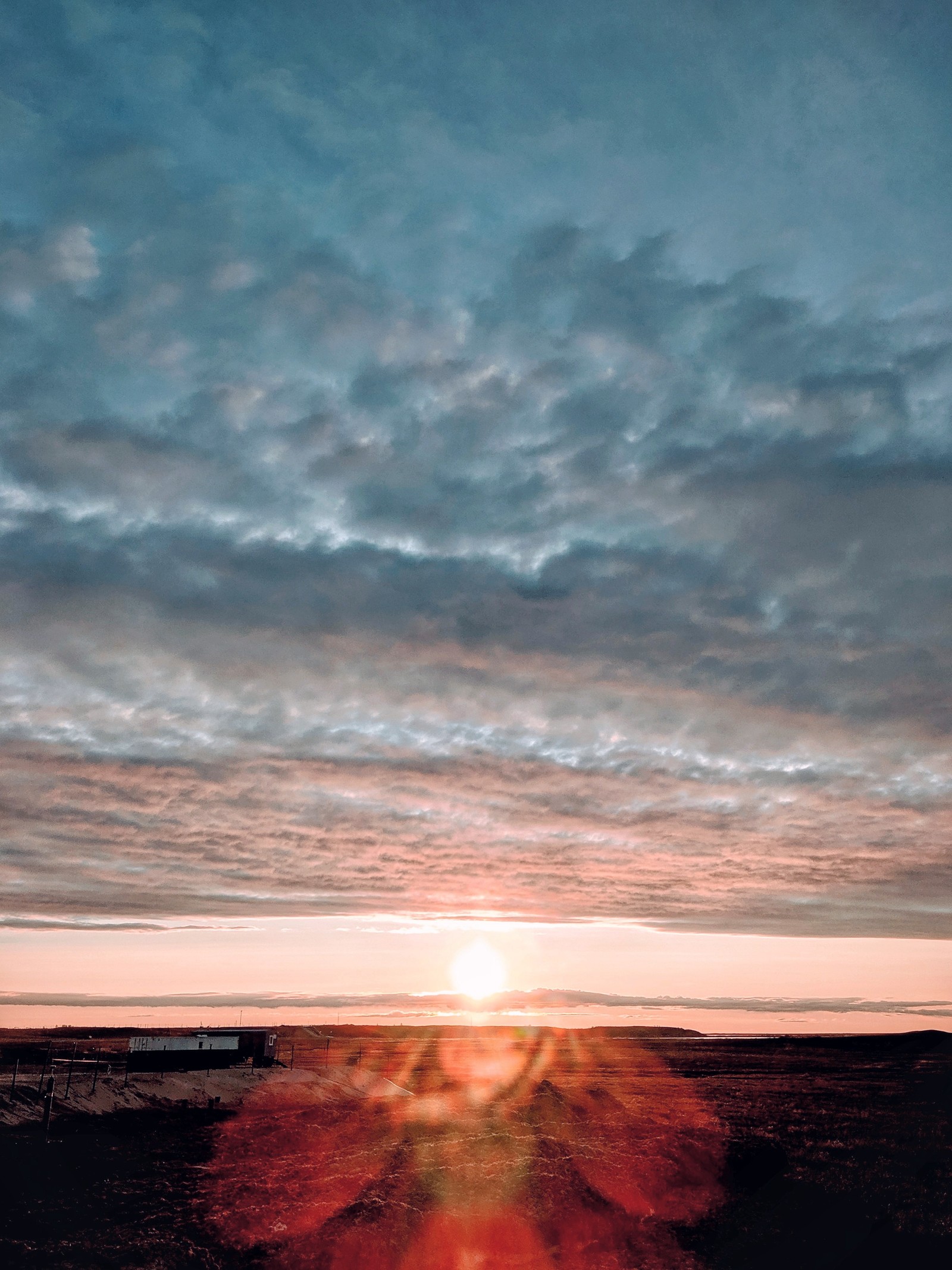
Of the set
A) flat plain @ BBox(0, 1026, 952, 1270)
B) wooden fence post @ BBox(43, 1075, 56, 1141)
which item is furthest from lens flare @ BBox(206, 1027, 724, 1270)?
wooden fence post @ BBox(43, 1075, 56, 1141)

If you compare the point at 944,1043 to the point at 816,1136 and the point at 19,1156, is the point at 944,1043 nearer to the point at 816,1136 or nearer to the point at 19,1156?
the point at 816,1136

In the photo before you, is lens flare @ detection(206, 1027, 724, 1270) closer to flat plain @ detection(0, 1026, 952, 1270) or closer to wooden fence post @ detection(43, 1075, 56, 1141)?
flat plain @ detection(0, 1026, 952, 1270)

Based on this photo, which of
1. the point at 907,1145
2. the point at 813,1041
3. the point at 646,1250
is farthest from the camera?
the point at 813,1041

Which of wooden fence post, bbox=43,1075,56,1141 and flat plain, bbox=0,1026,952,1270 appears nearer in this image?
flat plain, bbox=0,1026,952,1270

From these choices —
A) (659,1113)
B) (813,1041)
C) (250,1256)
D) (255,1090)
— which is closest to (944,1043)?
(813,1041)

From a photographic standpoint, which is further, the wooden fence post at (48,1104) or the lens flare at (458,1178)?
the wooden fence post at (48,1104)

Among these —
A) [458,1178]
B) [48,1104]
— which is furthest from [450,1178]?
[48,1104]

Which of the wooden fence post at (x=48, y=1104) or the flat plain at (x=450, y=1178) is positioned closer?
the flat plain at (x=450, y=1178)

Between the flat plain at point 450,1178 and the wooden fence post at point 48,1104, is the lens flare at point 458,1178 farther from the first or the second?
the wooden fence post at point 48,1104

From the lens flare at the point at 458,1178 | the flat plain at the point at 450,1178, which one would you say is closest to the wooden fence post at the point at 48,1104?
the flat plain at the point at 450,1178

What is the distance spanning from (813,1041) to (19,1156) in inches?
7801

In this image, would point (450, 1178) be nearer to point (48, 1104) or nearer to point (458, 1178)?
point (458, 1178)

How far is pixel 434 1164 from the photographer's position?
41438 millimetres

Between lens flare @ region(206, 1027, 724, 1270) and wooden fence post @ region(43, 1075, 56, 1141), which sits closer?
lens flare @ region(206, 1027, 724, 1270)
